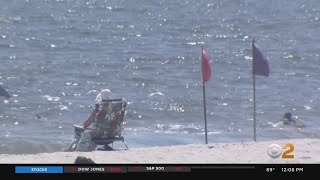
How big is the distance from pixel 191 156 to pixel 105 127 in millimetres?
3099

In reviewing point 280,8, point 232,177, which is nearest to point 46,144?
point 232,177

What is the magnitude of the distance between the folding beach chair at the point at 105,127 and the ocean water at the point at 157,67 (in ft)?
6.57

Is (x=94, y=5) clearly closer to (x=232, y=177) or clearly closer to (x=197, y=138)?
(x=197, y=138)

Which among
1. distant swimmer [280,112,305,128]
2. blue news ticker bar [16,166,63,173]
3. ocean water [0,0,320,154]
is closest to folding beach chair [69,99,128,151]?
ocean water [0,0,320,154]

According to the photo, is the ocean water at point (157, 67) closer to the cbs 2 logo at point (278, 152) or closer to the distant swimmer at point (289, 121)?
the distant swimmer at point (289, 121)

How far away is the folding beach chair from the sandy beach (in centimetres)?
159

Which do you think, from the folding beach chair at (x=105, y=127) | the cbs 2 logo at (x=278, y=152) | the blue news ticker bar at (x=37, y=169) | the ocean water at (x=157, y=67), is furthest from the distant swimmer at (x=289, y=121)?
the blue news ticker bar at (x=37, y=169)

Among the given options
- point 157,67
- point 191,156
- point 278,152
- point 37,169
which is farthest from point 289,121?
point 37,169

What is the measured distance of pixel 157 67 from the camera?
A: 30.1 m

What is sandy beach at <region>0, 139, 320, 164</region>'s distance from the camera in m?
11.2

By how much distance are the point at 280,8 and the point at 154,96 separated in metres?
26.0

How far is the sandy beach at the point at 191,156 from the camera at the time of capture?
1124 cm

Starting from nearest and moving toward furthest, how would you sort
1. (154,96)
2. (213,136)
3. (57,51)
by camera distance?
(213,136) → (154,96) → (57,51)

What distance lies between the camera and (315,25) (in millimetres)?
42312
